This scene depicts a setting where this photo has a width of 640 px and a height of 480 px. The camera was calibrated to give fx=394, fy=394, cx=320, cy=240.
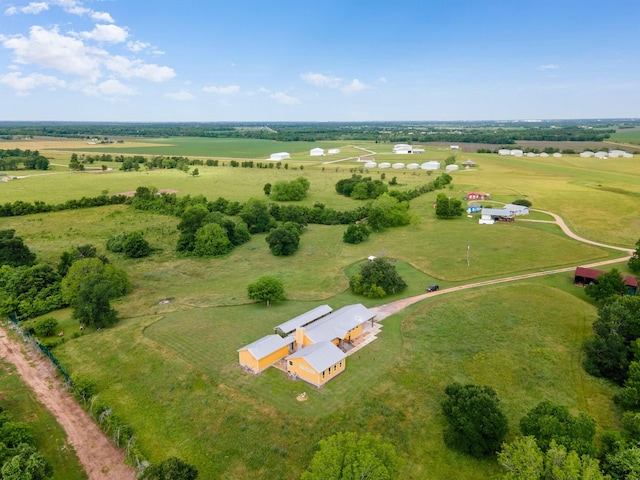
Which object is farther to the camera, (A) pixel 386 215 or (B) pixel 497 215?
(B) pixel 497 215

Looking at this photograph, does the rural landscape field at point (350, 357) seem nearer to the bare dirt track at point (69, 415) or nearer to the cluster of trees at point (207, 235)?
the bare dirt track at point (69, 415)

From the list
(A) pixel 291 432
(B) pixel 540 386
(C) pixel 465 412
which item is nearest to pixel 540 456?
(C) pixel 465 412

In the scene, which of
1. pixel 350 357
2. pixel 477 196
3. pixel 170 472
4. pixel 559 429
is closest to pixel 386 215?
pixel 477 196

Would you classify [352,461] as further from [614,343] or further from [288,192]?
[288,192]

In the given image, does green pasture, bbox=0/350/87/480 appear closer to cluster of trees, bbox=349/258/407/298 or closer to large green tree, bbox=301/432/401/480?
large green tree, bbox=301/432/401/480

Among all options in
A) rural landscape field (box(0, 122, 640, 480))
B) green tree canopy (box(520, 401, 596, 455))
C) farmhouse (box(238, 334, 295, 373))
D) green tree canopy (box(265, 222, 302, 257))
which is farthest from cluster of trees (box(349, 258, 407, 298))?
green tree canopy (box(520, 401, 596, 455))

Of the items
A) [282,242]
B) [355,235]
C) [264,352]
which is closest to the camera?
[264,352]
